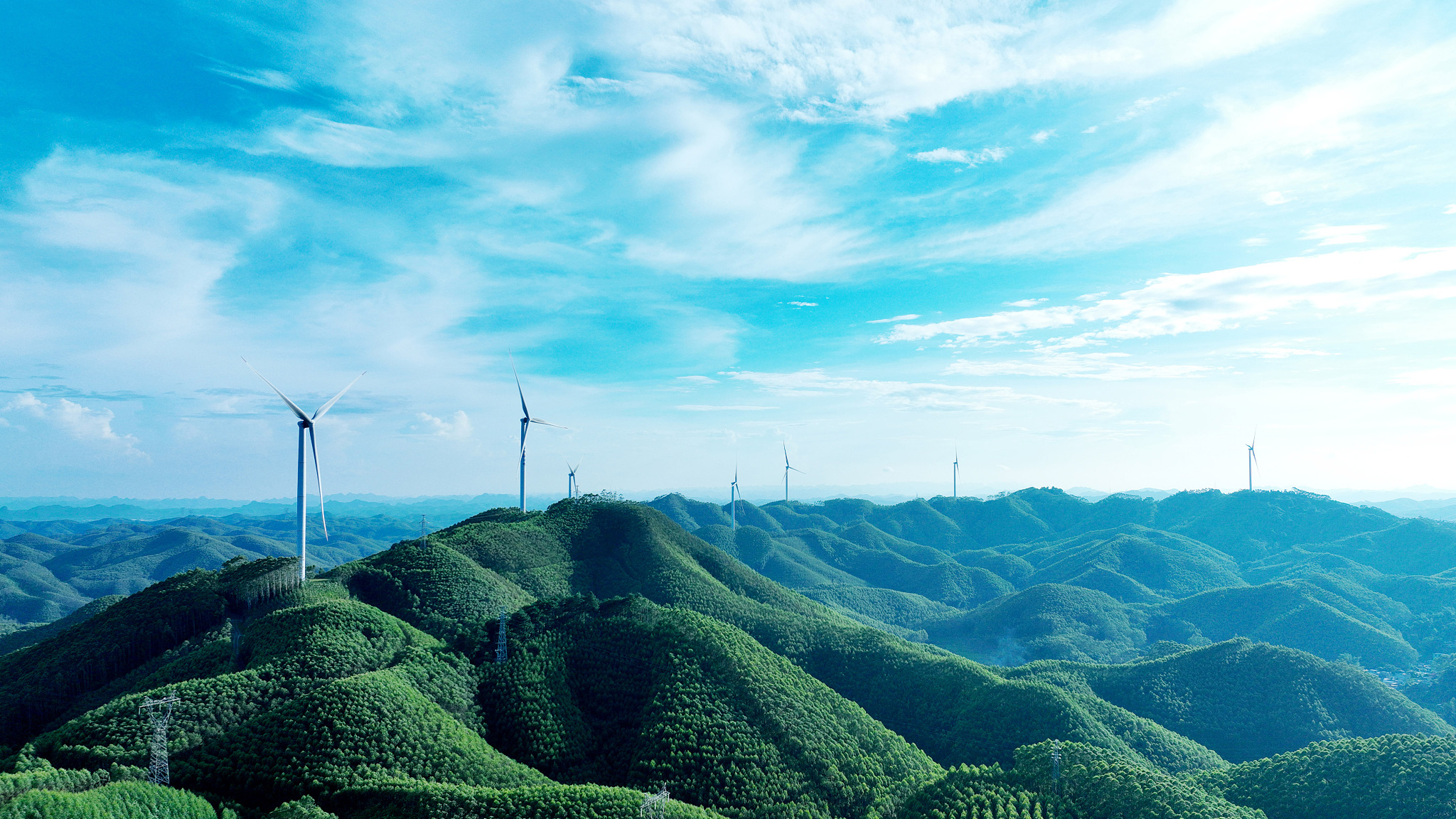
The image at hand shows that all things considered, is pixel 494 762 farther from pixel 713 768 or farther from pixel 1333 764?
pixel 1333 764

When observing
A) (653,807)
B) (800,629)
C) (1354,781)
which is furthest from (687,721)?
(1354,781)

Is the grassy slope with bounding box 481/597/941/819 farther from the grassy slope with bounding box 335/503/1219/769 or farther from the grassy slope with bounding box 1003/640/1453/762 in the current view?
the grassy slope with bounding box 1003/640/1453/762

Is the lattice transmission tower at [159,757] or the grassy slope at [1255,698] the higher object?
the lattice transmission tower at [159,757]

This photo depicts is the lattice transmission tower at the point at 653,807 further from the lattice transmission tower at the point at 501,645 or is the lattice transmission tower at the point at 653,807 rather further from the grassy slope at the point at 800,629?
the grassy slope at the point at 800,629

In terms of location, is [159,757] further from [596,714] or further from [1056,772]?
[1056,772]

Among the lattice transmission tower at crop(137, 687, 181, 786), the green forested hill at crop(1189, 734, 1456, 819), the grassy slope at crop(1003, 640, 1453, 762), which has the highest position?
the lattice transmission tower at crop(137, 687, 181, 786)

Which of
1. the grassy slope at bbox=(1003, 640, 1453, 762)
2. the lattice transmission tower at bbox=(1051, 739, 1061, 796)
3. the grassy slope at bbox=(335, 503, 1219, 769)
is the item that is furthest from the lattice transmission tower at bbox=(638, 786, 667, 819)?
the grassy slope at bbox=(1003, 640, 1453, 762)

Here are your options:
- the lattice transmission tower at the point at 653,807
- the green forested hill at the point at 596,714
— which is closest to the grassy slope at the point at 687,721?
the green forested hill at the point at 596,714

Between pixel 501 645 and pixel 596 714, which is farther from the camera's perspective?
pixel 501 645
